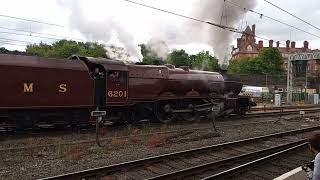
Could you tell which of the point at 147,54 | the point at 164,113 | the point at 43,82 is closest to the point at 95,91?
the point at 43,82

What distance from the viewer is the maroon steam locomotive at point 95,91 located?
14609mm

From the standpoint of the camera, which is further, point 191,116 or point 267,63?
point 267,63

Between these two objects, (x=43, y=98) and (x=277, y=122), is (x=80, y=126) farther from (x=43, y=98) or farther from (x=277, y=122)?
(x=277, y=122)

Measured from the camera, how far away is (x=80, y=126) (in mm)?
17438

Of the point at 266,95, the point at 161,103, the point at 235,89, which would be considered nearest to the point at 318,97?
the point at 266,95

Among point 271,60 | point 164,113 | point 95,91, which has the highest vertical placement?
point 271,60

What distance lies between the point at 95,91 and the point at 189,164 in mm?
7057

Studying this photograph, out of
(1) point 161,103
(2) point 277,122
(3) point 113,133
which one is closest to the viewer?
(3) point 113,133

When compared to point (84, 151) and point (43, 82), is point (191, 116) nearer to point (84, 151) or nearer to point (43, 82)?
point (43, 82)

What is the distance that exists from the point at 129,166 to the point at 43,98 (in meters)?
6.25

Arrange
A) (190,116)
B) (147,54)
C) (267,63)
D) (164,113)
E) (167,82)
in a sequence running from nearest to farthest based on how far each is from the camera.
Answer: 1. (167,82)
2. (164,113)
3. (190,116)
4. (147,54)
5. (267,63)

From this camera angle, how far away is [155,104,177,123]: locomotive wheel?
20.3 metres

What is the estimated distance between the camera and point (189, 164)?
11.2 meters

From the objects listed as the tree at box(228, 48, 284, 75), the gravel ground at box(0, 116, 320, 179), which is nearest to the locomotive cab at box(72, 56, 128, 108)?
the gravel ground at box(0, 116, 320, 179)
